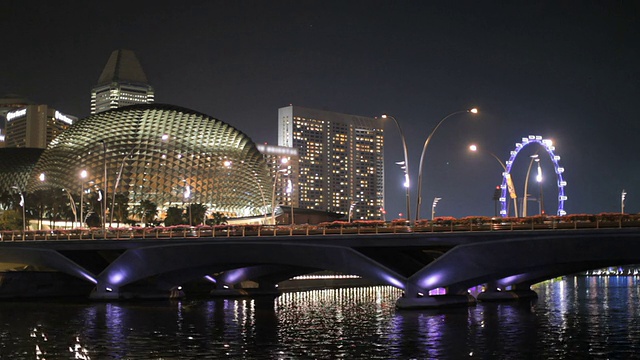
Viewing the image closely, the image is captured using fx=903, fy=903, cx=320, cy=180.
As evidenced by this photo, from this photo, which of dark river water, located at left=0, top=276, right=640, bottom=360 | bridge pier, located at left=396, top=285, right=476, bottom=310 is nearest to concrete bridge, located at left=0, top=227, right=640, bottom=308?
bridge pier, located at left=396, top=285, right=476, bottom=310

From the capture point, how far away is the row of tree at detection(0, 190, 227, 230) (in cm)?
13350

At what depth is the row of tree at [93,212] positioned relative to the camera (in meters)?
134

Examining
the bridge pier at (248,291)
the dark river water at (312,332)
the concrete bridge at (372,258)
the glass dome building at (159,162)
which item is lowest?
the dark river water at (312,332)

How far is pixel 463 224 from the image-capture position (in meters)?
64.4

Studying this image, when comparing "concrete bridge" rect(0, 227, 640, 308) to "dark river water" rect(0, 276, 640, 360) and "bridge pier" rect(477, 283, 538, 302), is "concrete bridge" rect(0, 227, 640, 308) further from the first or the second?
"dark river water" rect(0, 276, 640, 360)

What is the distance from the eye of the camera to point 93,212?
13338 centimetres

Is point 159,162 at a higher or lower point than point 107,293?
higher

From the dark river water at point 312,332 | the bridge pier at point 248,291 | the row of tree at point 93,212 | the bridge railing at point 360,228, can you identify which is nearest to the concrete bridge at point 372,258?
the bridge pier at point 248,291

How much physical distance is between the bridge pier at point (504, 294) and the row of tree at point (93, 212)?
51.6 meters

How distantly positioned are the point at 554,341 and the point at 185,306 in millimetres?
38457

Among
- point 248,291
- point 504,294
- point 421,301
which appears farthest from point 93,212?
point 421,301

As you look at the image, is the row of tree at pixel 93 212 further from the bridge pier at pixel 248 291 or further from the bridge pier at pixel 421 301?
the bridge pier at pixel 421 301

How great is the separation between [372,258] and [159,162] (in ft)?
294

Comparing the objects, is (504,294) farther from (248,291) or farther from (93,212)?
(93,212)
